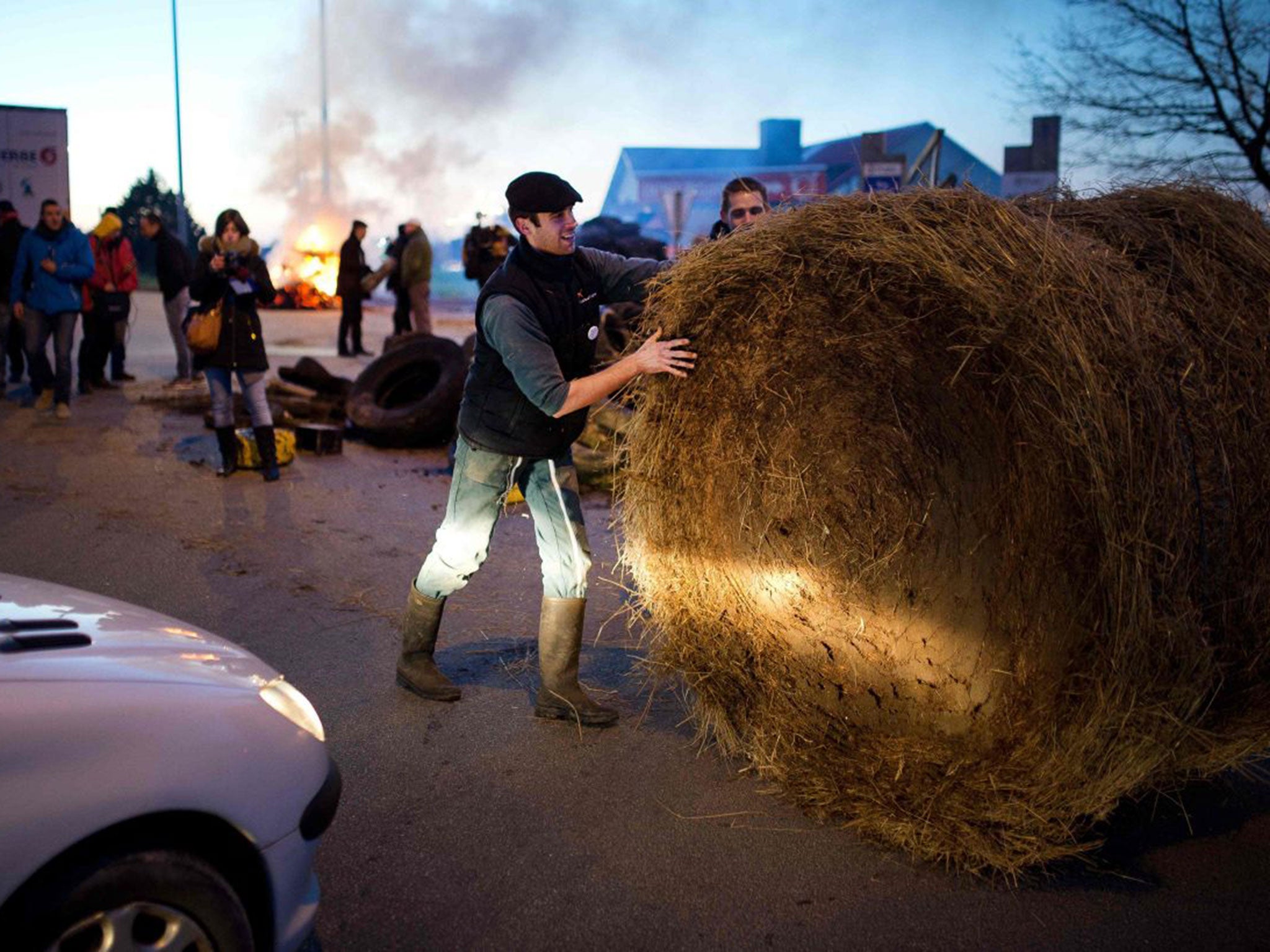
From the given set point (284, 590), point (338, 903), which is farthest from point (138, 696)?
point (284, 590)

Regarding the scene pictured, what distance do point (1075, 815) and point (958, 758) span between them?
16.1 inches

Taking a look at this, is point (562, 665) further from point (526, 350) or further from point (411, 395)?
point (411, 395)

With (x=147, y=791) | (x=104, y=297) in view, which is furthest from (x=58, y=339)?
(x=147, y=791)

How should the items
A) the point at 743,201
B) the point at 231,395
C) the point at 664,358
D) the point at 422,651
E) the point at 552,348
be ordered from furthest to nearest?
1. the point at 231,395
2. the point at 743,201
3. the point at 422,651
4. the point at 552,348
5. the point at 664,358

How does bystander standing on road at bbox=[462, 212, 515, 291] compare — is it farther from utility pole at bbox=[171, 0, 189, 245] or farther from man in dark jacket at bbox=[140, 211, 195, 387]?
utility pole at bbox=[171, 0, 189, 245]

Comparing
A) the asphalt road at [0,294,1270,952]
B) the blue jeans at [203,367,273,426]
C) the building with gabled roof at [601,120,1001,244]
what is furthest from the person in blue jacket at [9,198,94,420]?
the building with gabled roof at [601,120,1001,244]

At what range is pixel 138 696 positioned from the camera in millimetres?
2592

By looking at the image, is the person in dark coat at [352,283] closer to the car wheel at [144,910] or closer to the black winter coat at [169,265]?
the black winter coat at [169,265]

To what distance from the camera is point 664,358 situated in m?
4.59

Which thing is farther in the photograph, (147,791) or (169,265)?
(169,265)

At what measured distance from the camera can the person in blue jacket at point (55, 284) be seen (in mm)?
11891

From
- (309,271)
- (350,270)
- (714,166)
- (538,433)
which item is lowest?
(538,433)

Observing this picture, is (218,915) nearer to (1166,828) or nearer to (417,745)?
(417,745)

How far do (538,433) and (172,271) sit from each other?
11013mm
